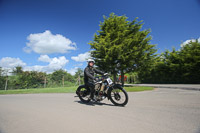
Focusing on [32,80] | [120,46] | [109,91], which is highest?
[120,46]

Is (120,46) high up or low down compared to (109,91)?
up

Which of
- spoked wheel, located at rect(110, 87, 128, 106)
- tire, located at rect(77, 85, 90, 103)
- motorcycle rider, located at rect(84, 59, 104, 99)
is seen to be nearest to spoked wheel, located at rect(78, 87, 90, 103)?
tire, located at rect(77, 85, 90, 103)

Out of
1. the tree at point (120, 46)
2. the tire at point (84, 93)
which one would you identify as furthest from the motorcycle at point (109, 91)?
the tree at point (120, 46)

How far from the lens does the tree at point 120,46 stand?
12.4 metres

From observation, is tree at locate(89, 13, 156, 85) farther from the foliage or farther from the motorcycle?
the motorcycle

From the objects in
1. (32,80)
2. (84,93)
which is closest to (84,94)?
(84,93)

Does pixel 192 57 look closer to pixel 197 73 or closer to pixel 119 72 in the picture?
pixel 197 73

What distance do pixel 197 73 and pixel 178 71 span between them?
2.53 meters

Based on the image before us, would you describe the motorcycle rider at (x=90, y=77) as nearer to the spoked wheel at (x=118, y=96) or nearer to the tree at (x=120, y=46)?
the spoked wheel at (x=118, y=96)

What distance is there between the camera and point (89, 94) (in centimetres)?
505

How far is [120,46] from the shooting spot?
12.2 metres

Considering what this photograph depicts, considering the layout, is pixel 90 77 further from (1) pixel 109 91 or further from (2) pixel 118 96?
(2) pixel 118 96

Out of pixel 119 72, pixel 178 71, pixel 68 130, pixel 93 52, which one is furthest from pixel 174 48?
pixel 68 130

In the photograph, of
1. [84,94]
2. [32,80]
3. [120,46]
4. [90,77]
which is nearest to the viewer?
[90,77]
